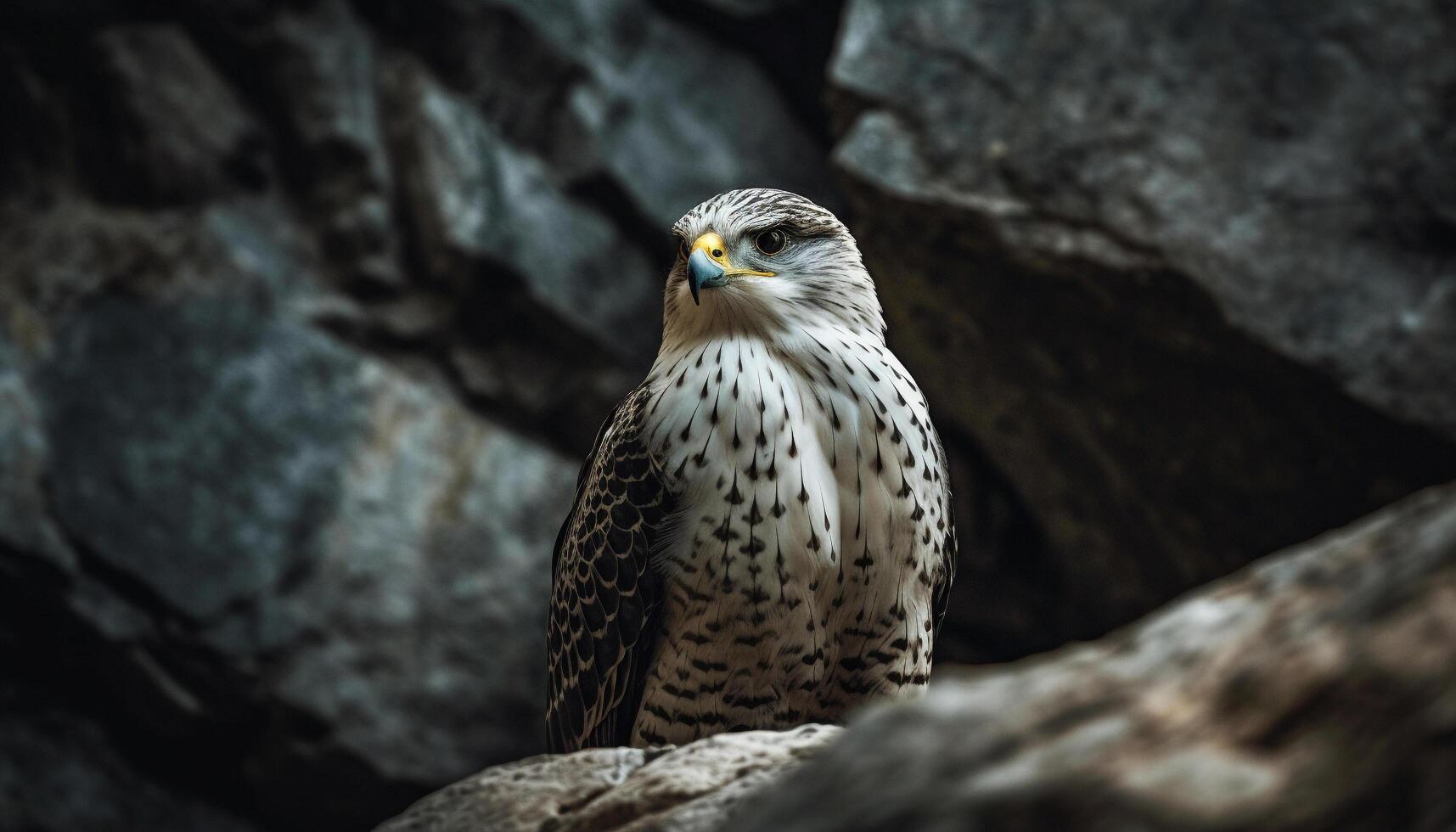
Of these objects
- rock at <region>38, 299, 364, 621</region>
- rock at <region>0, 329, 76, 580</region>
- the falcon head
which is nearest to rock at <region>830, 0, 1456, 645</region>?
the falcon head

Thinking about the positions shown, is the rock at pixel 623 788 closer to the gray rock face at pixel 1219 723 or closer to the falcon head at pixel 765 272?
the gray rock face at pixel 1219 723

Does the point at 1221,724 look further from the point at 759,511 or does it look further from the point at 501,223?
the point at 501,223

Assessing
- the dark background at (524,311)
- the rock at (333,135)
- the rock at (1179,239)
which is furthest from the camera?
the rock at (333,135)

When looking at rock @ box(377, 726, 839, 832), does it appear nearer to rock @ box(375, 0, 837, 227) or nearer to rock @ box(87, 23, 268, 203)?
rock @ box(375, 0, 837, 227)

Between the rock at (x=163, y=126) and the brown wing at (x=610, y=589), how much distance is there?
4537 mm

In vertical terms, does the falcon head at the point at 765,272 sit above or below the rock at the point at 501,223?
above

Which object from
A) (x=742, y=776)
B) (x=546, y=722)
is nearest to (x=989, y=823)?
(x=742, y=776)

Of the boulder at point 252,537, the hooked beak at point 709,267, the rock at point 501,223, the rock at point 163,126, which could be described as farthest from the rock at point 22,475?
the hooked beak at point 709,267

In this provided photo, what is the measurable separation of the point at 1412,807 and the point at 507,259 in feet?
20.9

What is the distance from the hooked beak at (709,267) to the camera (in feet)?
9.61

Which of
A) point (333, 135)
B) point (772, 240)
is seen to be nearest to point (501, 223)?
→ point (333, 135)

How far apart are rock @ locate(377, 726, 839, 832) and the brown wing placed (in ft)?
1.98

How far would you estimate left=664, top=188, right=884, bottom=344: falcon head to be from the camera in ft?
9.98

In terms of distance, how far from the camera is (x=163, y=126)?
6.85 m
